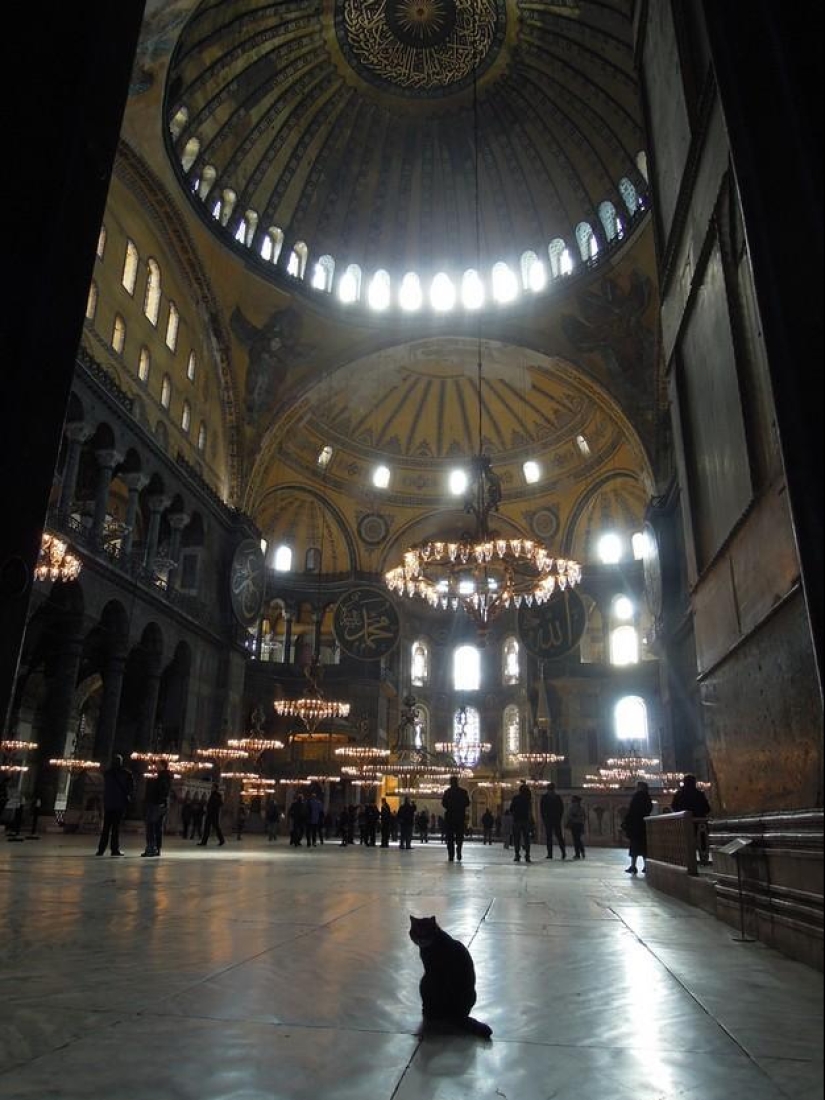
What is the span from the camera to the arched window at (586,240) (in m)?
21.4

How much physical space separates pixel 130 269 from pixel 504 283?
1090cm

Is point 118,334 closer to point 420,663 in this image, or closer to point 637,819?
point 637,819

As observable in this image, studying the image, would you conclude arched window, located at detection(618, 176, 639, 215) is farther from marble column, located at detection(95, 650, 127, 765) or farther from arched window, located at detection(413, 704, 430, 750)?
arched window, located at detection(413, 704, 430, 750)

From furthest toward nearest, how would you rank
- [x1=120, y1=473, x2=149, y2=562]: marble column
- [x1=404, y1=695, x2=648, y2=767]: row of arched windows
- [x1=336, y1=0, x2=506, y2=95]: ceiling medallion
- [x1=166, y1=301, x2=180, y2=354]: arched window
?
[x1=404, y1=695, x2=648, y2=767]: row of arched windows, [x1=336, y1=0, x2=506, y2=95]: ceiling medallion, [x1=166, y1=301, x2=180, y2=354]: arched window, [x1=120, y1=473, x2=149, y2=562]: marble column

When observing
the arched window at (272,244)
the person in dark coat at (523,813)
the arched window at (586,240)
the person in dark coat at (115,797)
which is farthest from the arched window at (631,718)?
the person in dark coat at (115,797)

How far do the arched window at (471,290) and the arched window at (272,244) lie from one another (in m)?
5.53

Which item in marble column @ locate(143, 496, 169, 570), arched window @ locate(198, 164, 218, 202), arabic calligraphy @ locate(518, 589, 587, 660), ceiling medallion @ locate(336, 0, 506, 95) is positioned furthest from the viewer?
arched window @ locate(198, 164, 218, 202)

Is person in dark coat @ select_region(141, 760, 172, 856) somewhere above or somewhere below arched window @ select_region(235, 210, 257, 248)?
below

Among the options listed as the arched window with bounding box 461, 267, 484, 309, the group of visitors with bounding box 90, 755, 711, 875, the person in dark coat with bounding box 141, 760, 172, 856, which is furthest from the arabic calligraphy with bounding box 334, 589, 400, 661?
the arched window with bounding box 461, 267, 484, 309

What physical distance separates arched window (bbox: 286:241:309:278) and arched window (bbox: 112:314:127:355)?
22.9 ft

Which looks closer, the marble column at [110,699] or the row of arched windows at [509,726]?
the marble column at [110,699]

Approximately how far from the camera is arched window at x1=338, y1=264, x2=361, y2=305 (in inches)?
925

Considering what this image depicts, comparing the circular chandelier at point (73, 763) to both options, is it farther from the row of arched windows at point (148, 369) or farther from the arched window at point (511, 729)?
the arched window at point (511, 729)

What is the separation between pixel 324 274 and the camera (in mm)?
23359
